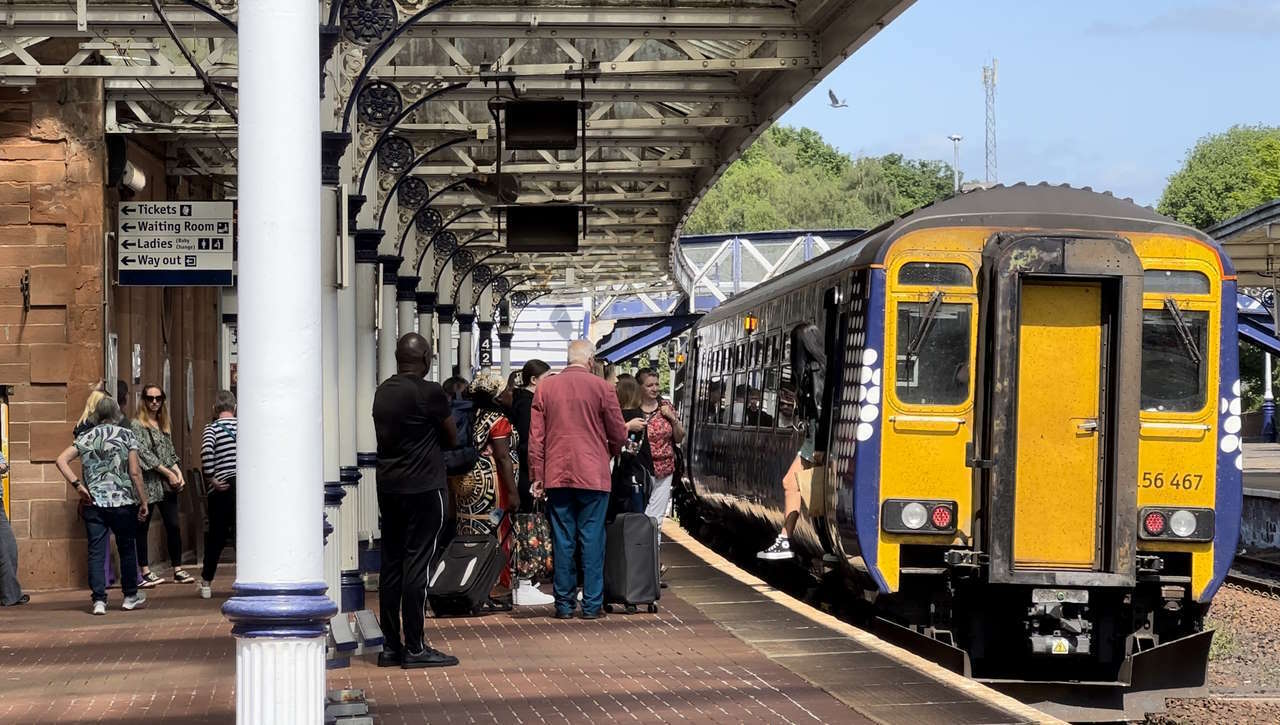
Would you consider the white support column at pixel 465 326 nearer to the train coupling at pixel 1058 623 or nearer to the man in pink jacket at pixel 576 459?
the man in pink jacket at pixel 576 459

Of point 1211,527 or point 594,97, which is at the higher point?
point 594,97

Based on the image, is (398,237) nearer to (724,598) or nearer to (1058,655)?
(724,598)

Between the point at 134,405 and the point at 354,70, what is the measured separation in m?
4.18

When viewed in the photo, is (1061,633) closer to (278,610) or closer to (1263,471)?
(278,610)

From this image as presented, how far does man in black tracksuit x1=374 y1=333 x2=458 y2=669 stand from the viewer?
→ 10.4 metres

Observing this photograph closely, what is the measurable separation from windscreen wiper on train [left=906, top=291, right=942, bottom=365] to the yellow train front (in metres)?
0.01

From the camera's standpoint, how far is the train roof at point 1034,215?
12.1 m

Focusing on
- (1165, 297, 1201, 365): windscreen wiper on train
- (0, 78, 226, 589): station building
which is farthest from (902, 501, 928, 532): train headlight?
(0, 78, 226, 589): station building

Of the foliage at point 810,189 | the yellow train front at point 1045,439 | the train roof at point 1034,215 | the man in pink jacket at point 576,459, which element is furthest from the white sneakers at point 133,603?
the foliage at point 810,189

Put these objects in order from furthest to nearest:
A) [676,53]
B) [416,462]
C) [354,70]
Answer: [676,53] < [354,70] < [416,462]

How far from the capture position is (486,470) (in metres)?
12.8

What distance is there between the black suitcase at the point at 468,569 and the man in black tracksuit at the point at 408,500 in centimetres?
208

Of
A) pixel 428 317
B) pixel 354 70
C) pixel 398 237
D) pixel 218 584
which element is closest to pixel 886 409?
pixel 354 70

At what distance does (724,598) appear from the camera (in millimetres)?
14023
